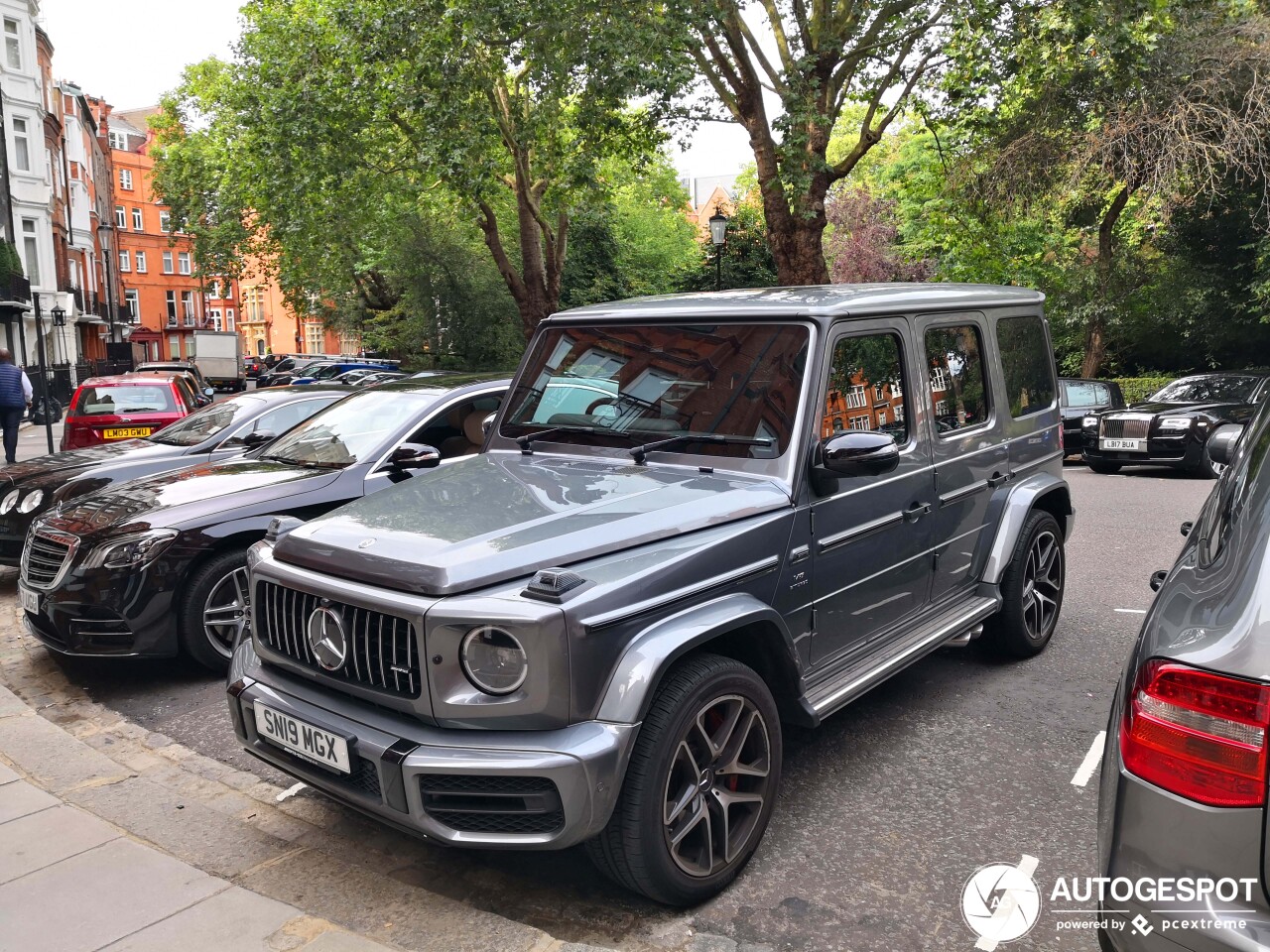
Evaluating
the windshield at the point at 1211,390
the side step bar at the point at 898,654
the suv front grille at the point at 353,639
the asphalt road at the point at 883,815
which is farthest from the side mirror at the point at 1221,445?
the windshield at the point at 1211,390

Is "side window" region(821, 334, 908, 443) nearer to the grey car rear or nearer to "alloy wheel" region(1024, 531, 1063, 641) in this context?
"alloy wheel" region(1024, 531, 1063, 641)

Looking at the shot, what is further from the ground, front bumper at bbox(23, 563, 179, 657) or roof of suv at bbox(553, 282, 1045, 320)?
roof of suv at bbox(553, 282, 1045, 320)

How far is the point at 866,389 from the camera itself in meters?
4.29

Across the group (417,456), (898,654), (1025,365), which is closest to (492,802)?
(898,654)

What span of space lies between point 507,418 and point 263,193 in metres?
20.0

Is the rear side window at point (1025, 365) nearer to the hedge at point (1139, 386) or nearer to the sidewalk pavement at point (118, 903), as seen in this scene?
the sidewalk pavement at point (118, 903)

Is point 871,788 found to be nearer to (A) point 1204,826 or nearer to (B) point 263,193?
(A) point 1204,826

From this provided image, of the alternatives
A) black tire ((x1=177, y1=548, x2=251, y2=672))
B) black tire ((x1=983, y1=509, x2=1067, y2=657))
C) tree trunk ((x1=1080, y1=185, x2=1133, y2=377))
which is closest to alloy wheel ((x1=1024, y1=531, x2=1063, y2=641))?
black tire ((x1=983, y1=509, x2=1067, y2=657))

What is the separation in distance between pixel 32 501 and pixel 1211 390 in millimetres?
15724

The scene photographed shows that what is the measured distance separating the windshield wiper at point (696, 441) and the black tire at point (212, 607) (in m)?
2.59

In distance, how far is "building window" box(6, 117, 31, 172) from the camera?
130 ft

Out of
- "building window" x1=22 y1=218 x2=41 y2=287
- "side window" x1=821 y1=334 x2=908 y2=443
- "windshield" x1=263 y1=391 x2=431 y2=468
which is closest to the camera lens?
"side window" x1=821 y1=334 x2=908 y2=443

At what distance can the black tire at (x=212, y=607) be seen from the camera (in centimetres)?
538

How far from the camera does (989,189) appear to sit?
20625mm
